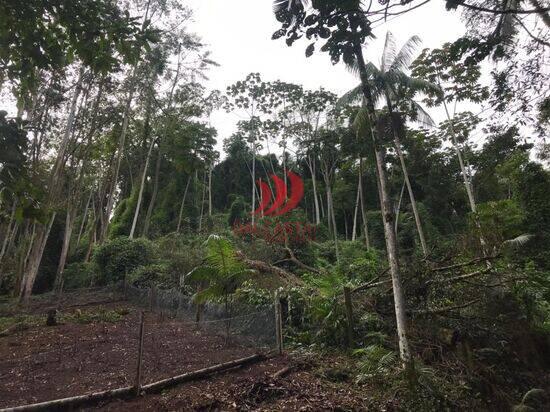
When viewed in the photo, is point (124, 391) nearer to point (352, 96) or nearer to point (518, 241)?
point (518, 241)

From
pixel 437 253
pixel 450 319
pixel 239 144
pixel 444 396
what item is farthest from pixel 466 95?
pixel 239 144

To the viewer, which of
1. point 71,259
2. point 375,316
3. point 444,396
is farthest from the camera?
point 71,259

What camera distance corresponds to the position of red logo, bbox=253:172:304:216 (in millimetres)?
26259

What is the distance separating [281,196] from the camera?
93.0 feet

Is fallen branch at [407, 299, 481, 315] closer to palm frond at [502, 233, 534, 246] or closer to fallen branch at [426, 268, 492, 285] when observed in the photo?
fallen branch at [426, 268, 492, 285]

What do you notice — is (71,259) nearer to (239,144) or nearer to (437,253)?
(239,144)

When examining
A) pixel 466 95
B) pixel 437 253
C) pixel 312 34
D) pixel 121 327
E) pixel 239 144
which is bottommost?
pixel 121 327

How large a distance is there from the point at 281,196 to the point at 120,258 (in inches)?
604

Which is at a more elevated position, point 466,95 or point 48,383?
point 466,95

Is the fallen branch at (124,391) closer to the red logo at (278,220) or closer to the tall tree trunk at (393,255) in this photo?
the tall tree trunk at (393,255)

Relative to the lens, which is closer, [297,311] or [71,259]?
[297,311]

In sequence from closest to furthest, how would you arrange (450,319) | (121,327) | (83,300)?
(450,319)
(121,327)
(83,300)

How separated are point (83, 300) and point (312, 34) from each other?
14.1 meters

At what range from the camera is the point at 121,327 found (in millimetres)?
8953
